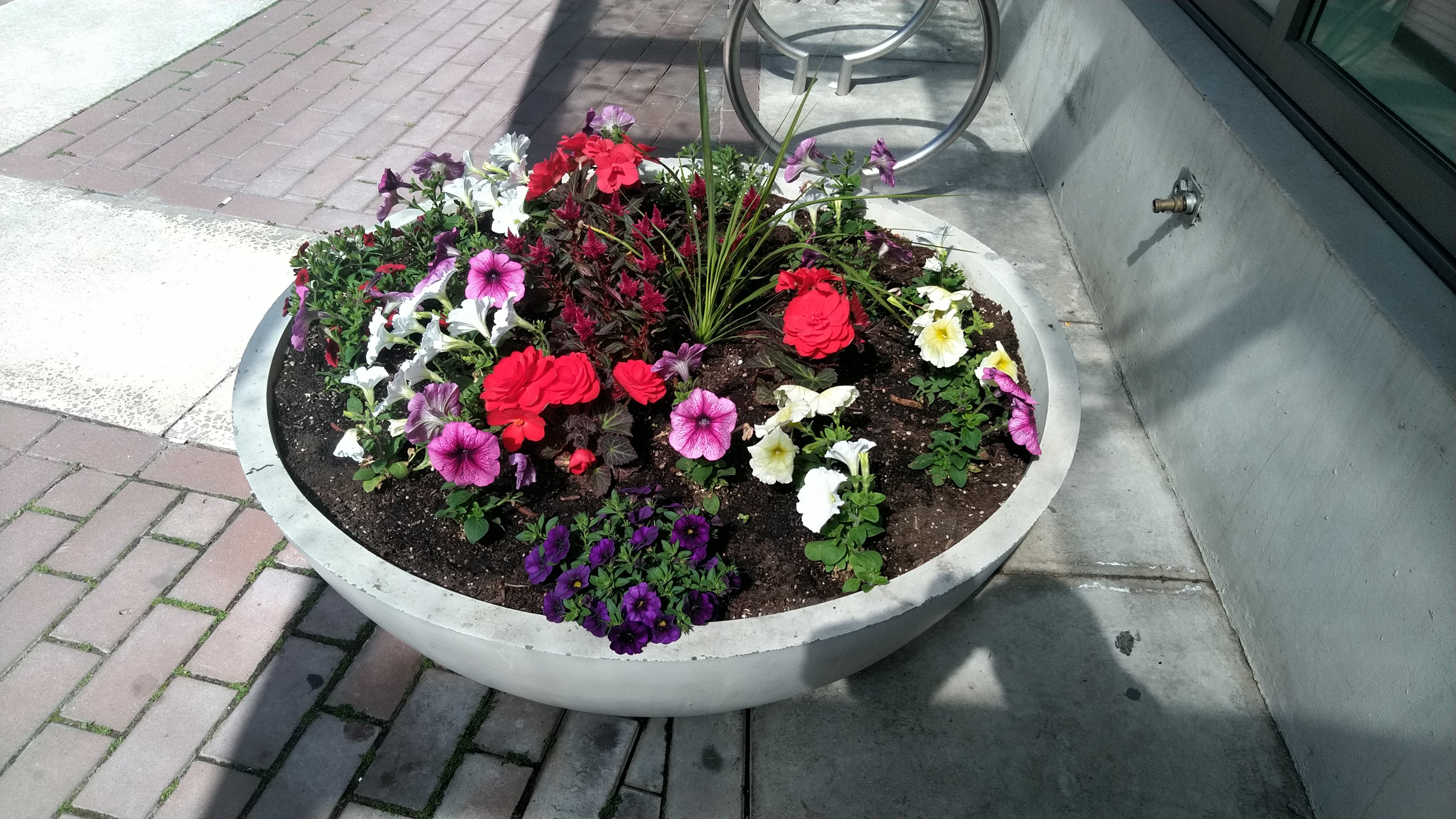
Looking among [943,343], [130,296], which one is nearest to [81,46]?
[130,296]

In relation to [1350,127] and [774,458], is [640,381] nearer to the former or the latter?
[774,458]

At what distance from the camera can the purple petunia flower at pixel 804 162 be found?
97.7 inches

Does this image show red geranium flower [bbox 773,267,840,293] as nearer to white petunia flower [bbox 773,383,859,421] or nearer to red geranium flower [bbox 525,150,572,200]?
white petunia flower [bbox 773,383,859,421]

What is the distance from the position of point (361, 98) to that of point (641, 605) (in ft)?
11.5

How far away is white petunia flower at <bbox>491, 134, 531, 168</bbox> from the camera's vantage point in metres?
2.37

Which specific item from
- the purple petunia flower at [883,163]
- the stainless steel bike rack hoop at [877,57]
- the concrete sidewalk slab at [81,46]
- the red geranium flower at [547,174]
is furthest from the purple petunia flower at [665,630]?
the concrete sidewalk slab at [81,46]

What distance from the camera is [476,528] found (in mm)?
1796

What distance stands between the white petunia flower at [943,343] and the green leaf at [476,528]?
1.01 metres

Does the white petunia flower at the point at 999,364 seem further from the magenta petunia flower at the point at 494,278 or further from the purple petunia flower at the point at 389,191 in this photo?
the purple petunia flower at the point at 389,191

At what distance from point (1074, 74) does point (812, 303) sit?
7.62ft

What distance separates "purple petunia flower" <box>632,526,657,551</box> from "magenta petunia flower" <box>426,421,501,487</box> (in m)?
0.29

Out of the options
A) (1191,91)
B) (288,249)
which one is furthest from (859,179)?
(288,249)

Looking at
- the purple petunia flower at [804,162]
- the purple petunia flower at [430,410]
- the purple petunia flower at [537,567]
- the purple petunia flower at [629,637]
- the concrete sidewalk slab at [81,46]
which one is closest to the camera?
the purple petunia flower at [629,637]

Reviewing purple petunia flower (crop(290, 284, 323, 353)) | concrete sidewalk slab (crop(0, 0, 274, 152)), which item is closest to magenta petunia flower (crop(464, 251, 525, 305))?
purple petunia flower (crop(290, 284, 323, 353))
